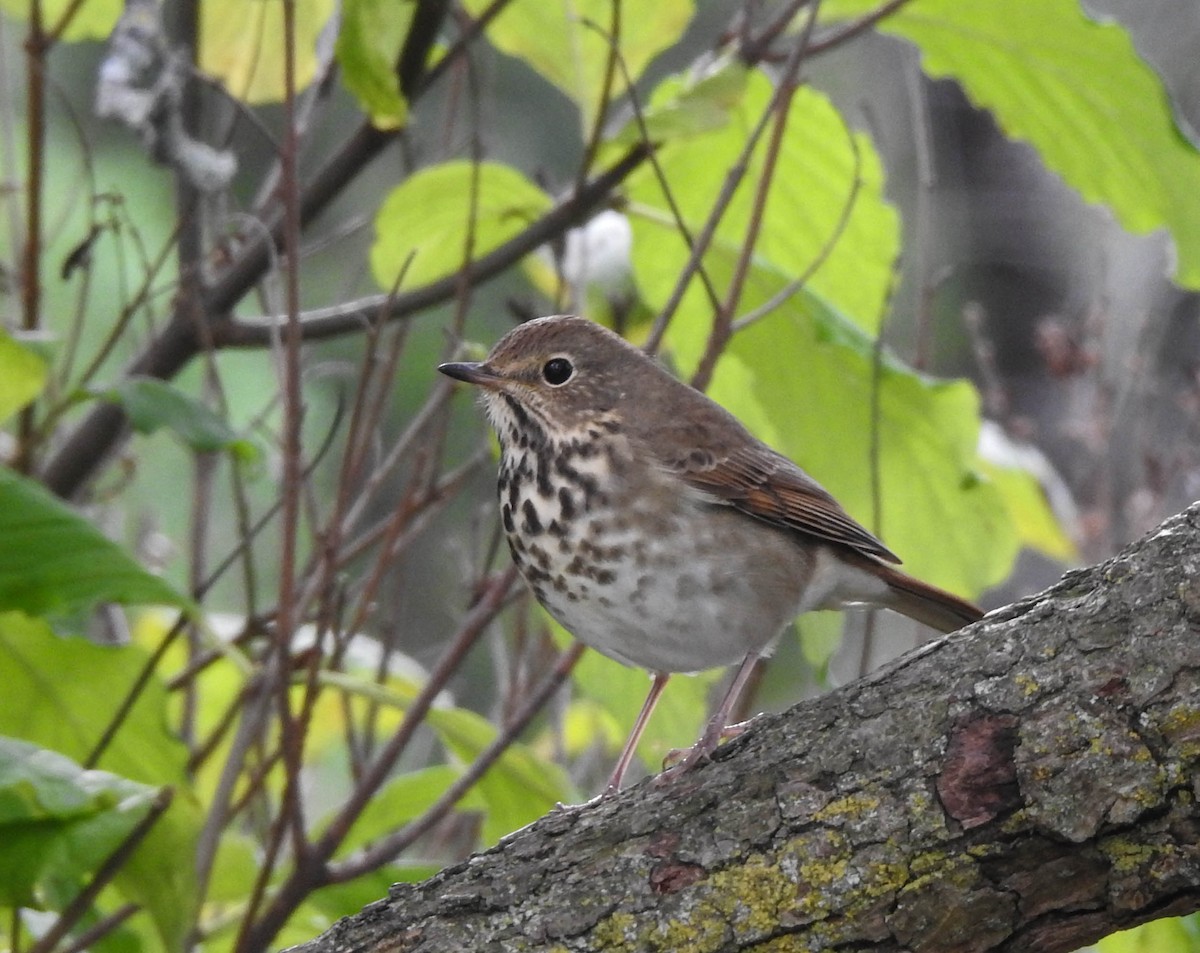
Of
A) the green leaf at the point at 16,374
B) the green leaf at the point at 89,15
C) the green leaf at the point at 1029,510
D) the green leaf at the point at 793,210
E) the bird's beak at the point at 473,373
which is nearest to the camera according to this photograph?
the green leaf at the point at 16,374

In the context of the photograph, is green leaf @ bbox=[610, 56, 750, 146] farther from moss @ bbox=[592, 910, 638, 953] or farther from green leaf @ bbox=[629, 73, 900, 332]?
moss @ bbox=[592, 910, 638, 953]

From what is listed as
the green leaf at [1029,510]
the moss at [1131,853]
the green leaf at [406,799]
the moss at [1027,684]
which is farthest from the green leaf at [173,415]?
the green leaf at [1029,510]

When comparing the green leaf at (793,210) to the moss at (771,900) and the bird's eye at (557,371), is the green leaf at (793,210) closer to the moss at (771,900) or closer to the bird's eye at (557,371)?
the bird's eye at (557,371)

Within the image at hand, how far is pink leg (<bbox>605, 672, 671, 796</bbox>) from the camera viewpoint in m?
2.90

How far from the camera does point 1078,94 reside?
3189 mm

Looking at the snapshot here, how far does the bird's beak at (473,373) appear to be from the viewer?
2893 millimetres

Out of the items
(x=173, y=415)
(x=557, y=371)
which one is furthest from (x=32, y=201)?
(x=557, y=371)

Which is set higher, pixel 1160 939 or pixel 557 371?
pixel 557 371

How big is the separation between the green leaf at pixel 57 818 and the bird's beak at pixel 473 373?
96 cm

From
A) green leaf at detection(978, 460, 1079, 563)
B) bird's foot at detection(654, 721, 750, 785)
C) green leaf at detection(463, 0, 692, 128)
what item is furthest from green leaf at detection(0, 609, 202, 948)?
green leaf at detection(978, 460, 1079, 563)

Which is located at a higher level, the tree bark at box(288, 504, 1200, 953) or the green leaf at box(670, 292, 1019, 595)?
the green leaf at box(670, 292, 1019, 595)

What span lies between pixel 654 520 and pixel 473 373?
0.44 metres

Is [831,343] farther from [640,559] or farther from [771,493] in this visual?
[640,559]

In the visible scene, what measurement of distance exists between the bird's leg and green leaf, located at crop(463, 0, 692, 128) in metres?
1.15
